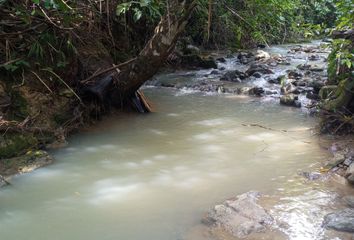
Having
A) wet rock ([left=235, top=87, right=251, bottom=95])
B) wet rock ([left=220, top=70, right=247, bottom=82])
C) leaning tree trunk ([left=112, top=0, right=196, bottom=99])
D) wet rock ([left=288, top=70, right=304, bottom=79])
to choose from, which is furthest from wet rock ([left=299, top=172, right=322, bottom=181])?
wet rock ([left=220, top=70, right=247, bottom=82])

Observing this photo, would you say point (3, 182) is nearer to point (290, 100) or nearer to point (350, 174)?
point (350, 174)

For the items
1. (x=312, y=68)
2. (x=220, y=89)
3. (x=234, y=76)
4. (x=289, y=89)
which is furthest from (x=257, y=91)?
(x=312, y=68)

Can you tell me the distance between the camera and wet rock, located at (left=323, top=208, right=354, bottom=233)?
280cm

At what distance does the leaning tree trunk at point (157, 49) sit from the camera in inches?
200

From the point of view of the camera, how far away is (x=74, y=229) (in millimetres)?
3000

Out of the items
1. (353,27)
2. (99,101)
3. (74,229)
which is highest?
(353,27)

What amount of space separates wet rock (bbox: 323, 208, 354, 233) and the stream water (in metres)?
0.08

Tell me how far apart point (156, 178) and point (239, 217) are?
3.51 feet

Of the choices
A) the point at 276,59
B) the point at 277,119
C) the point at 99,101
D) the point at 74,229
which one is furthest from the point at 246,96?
the point at 74,229

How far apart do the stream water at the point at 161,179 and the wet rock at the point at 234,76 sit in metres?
3.27

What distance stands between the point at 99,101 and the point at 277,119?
97.3 inches

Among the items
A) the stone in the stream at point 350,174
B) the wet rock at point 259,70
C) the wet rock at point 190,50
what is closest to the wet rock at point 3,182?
the stone in the stream at point 350,174

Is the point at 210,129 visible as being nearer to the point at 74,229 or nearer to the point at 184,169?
the point at 184,169

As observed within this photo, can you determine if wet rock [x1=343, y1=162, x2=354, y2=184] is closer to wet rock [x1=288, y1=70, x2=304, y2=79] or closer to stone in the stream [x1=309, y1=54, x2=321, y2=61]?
wet rock [x1=288, y1=70, x2=304, y2=79]
